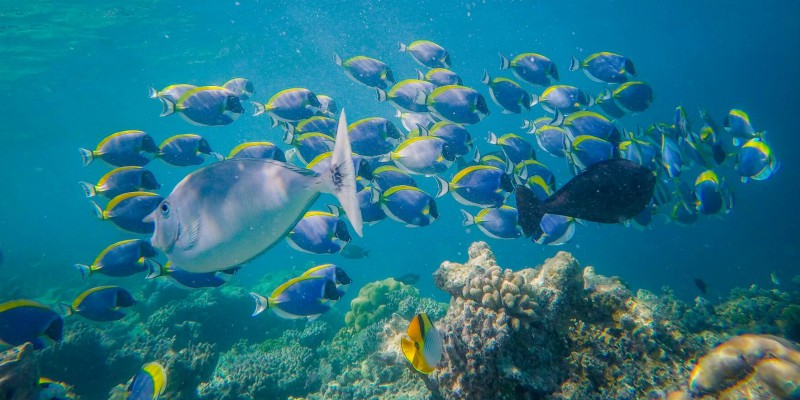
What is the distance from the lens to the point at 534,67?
6.36 meters

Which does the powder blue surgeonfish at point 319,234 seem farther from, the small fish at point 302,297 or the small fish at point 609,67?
the small fish at point 609,67

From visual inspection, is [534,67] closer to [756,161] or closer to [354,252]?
[756,161]

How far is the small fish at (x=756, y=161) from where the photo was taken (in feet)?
19.4

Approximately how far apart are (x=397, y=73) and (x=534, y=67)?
4638 centimetres

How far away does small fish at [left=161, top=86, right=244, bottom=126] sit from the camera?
5078 millimetres

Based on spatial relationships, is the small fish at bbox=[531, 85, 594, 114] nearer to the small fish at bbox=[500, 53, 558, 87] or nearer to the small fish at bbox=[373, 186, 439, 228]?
the small fish at bbox=[500, 53, 558, 87]

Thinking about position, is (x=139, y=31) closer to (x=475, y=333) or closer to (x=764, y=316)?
(x=475, y=333)

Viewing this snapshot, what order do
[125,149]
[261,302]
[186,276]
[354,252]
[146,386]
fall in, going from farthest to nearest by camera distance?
[354,252], [125,149], [186,276], [261,302], [146,386]

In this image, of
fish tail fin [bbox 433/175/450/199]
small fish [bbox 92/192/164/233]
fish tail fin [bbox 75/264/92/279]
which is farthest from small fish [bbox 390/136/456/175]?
fish tail fin [bbox 75/264/92/279]

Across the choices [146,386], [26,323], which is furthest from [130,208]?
[146,386]

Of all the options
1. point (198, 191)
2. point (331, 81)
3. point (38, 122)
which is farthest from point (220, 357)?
point (331, 81)

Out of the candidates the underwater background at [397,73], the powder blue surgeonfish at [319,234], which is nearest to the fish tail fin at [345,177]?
the powder blue surgeonfish at [319,234]

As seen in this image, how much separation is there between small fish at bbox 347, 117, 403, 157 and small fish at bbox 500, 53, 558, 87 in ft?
8.12

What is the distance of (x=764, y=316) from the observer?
7445 mm
